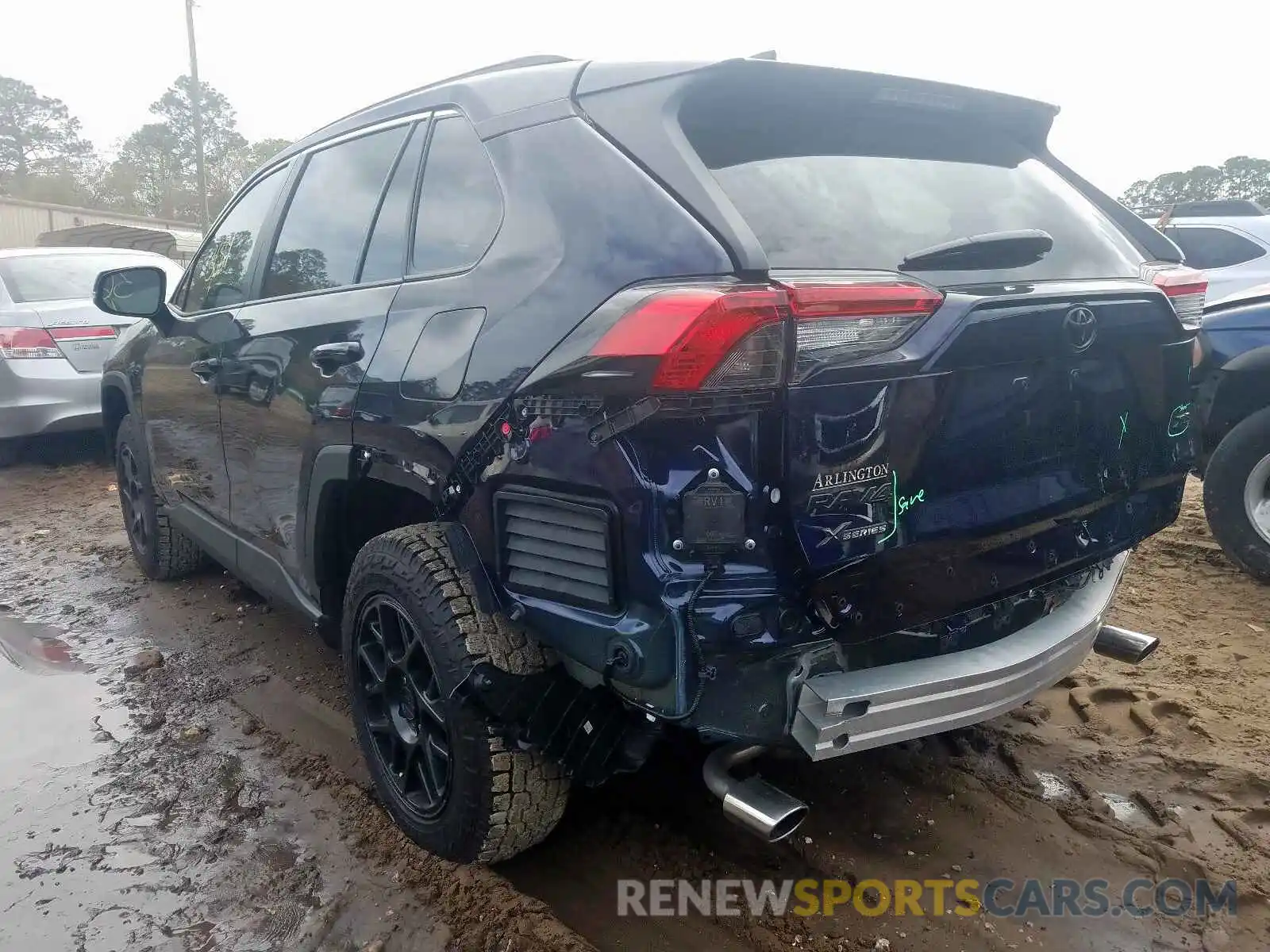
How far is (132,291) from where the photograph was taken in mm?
3682

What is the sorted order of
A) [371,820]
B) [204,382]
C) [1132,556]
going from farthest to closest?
[1132,556] < [204,382] < [371,820]

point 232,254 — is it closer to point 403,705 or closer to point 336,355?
point 336,355

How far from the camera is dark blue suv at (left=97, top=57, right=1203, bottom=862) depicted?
1.70 metres

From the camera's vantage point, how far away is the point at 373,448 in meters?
2.37

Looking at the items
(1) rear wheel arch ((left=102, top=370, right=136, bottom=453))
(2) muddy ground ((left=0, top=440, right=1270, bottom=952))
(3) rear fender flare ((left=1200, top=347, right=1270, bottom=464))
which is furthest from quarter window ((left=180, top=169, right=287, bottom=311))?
(3) rear fender flare ((left=1200, top=347, right=1270, bottom=464))

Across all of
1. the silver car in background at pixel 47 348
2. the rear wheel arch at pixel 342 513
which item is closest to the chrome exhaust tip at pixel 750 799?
the rear wheel arch at pixel 342 513

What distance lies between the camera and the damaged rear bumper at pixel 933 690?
1.77m

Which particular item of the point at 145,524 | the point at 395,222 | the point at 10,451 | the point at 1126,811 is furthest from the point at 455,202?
the point at 10,451

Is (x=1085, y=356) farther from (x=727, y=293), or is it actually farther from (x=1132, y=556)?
(x=1132, y=556)

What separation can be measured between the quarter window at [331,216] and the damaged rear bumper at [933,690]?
71.8 inches

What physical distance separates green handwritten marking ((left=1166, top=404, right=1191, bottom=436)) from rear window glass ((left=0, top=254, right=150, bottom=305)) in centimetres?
679

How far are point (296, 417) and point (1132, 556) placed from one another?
4048 mm

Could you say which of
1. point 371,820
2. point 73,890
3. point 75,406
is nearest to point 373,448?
point 371,820

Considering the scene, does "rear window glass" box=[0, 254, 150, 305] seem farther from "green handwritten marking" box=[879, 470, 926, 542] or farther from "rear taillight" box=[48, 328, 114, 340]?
"green handwritten marking" box=[879, 470, 926, 542]
